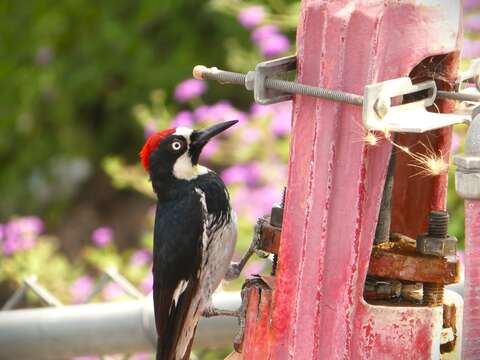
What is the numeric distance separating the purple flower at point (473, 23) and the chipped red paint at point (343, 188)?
2000mm

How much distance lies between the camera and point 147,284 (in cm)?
334

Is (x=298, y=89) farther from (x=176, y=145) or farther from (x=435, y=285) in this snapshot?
(x=176, y=145)

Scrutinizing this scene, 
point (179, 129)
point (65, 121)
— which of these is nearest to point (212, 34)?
point (65, 121)

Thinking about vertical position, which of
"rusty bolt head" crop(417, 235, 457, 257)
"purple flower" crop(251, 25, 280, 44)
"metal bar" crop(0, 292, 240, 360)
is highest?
"purple flower" crop(251, 25, 280, 44)

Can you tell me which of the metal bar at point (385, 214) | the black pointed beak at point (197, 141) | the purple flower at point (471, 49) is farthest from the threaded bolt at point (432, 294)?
the purple flower at point (471, 49)

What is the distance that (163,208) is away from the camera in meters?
2.59

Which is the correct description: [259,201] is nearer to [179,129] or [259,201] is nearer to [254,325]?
[179,129]

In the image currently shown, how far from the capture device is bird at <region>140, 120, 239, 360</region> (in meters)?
2.50

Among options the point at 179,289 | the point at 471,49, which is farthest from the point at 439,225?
the point at 471,49

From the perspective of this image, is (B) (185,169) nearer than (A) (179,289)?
No

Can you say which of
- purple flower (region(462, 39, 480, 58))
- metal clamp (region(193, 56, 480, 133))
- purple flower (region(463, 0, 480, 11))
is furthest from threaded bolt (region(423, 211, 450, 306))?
purple flower (region(463, 0, 480, 11))

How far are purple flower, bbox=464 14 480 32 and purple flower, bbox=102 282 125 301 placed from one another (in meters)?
1.32

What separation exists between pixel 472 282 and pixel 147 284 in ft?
6.68

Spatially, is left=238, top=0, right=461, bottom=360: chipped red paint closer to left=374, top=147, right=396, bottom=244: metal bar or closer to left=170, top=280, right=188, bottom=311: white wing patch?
left=374, top=147, right=396, bottom=244: metal bar
